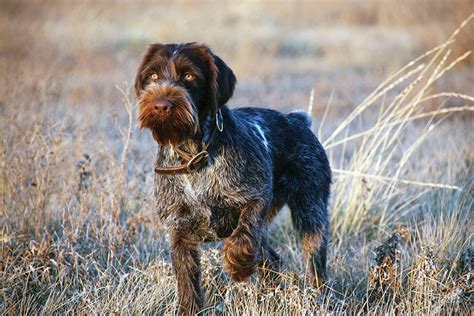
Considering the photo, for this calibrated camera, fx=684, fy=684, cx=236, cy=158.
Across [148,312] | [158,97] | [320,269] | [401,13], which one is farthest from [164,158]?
[401,13]

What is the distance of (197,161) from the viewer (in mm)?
4590

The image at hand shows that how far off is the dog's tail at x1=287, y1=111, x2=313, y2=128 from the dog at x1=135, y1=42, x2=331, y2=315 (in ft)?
2.45

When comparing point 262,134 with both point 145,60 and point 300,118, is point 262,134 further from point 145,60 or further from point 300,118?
point 145,60

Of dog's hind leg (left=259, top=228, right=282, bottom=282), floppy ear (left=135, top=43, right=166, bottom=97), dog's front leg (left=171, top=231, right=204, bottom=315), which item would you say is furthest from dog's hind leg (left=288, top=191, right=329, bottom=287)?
floppy ear (left=135, top=43, right=166, bottom=97)

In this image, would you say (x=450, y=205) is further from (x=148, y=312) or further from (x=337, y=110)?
(x=337, y=110)

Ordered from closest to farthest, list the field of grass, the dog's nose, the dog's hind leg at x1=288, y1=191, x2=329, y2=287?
the dog's nose, the field of grass, the dog's hind leg at x1=288, y1=191, x2=329, y2=287

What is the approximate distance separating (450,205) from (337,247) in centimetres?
132

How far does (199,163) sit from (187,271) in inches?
29.2

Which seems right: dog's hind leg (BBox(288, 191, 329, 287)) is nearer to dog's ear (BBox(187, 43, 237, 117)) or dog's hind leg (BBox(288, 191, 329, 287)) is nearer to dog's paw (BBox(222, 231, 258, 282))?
dog's paw (BBox(222, 231, 258, 282))

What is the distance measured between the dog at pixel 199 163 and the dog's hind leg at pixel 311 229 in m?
0.45

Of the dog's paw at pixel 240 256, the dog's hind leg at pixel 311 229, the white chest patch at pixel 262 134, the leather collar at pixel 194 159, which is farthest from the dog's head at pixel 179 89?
the dog's hind leg at pixel 311 229

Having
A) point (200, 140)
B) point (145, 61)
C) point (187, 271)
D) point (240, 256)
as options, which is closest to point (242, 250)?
point (240, 256)

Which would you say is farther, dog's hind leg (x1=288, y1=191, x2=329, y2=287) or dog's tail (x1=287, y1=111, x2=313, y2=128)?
dog's tail (x1=287, y1=111, x2=313, y2=128)

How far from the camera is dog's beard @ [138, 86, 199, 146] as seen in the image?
422cm
